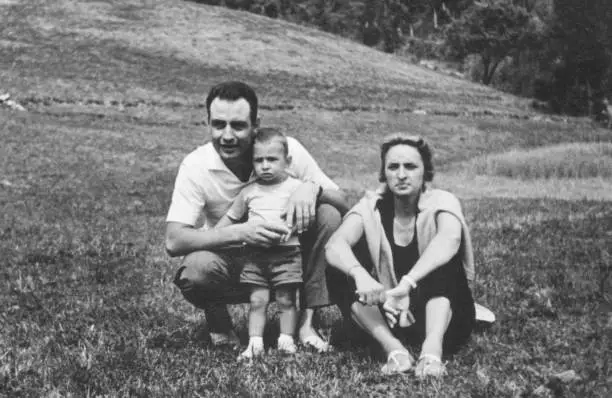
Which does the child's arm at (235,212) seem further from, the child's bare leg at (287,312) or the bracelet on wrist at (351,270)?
the bracelet on wrist at (351,270)

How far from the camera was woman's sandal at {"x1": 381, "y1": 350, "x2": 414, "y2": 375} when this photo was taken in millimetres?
4738

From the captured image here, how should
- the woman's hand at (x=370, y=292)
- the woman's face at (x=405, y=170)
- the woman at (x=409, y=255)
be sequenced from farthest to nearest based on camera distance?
the woman's face at (x=405, y=170)
the woman at (x=409, y=255)
the woman's hand at (x=370, y=292)

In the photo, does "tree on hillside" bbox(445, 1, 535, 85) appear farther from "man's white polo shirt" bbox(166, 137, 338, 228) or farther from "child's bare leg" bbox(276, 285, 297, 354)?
"child's bare leg" bbox(276, 285, 297, 354)

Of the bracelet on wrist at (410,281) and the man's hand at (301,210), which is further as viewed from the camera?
the man's hand at (301,210)

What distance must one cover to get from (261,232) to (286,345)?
0.87 meters

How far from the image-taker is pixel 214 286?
5.55 meters

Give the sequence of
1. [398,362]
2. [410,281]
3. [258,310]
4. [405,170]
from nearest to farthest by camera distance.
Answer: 1. [398,362]
2. [410,281]
3. [405,170]
4. [258,310]

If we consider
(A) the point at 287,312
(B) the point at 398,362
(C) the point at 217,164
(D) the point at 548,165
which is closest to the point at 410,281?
(B) the point at 398,362

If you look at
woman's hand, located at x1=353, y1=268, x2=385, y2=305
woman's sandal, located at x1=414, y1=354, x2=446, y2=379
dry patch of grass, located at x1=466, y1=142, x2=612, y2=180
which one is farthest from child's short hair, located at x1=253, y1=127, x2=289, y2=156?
dry patch of grass, located at x1=466, y1=142, x2=612, y2=180

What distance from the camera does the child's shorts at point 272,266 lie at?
5.51 meters

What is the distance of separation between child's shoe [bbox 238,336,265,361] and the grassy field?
0.13 m

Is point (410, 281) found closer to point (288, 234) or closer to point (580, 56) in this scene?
point (288, 234)

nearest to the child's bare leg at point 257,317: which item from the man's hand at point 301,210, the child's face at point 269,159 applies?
the man's hand at point 301,210

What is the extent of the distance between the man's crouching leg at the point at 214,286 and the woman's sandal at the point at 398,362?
1376 mm
